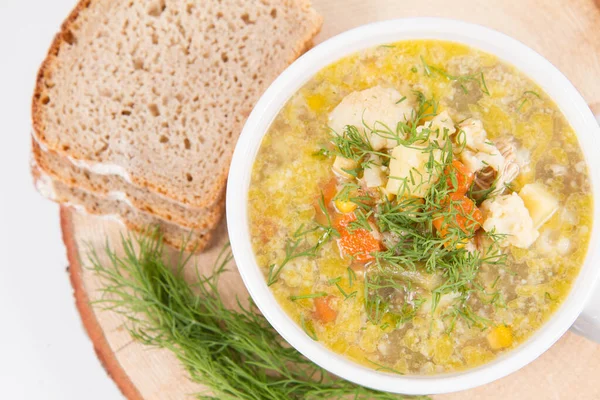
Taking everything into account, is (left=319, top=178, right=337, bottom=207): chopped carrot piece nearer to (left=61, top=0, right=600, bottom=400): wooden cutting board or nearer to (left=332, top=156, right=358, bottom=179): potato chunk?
(left=332, top=156, right=358, bottom=179): potato chunk

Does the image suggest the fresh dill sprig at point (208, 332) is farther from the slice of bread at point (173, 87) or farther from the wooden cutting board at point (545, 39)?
the slice of bread at point (173, 87)

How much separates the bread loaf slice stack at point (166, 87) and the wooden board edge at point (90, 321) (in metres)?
0.31

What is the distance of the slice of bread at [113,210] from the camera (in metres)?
2.50

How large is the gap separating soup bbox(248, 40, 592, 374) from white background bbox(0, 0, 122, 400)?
1613mm

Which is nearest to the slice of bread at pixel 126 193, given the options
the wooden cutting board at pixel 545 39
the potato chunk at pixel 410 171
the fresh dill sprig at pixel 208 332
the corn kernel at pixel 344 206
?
the fresh dill sprig at pixel 208 332

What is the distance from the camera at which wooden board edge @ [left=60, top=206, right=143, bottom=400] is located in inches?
97.3

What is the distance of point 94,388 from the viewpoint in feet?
9.73

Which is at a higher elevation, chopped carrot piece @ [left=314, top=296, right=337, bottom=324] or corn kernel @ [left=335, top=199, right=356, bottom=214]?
corn kernel @ [left=335, top=199, right=356, bottom=214]

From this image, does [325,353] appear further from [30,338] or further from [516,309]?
[30,338]

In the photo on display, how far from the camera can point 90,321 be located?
2.51 meters

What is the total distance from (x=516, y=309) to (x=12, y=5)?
2.89 meters

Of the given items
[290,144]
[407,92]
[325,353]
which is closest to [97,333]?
[325,353]

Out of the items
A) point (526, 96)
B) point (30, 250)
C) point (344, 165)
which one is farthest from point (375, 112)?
point (30, 250)

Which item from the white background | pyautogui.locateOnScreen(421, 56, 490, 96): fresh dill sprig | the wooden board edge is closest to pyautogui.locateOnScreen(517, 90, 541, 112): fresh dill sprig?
pyautogui.locateOnScreen(421, 56, 490, 96): fresh dill sprig
